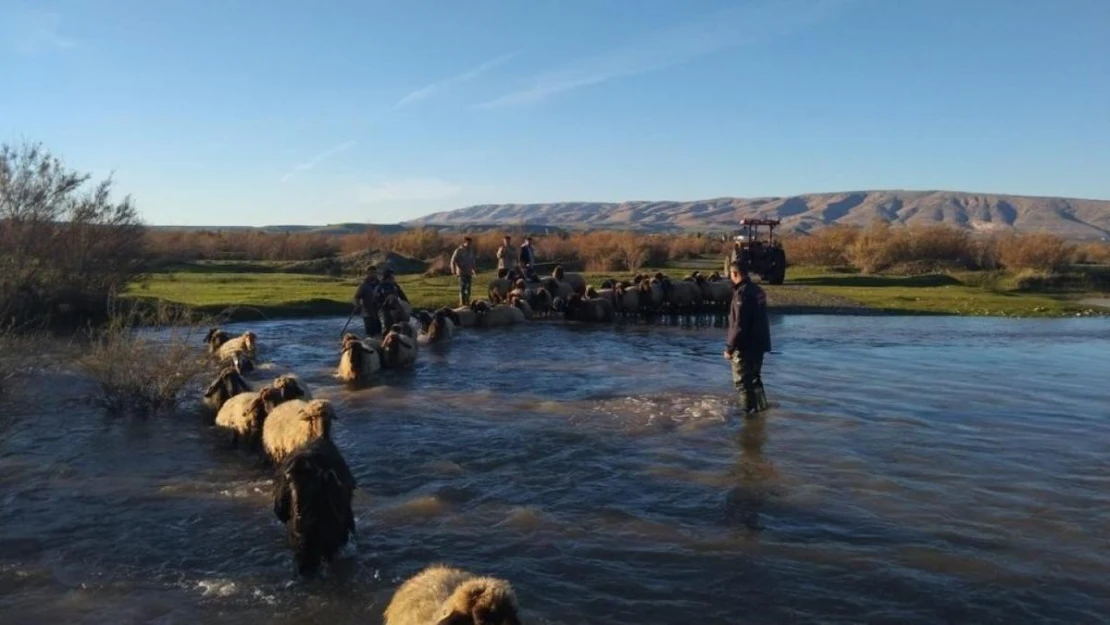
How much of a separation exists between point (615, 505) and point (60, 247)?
60.8ft

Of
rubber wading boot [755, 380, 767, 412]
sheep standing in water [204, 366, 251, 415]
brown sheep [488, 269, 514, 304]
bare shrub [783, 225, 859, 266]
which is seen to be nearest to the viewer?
rubber wading boot [755, 380, 767, 412]

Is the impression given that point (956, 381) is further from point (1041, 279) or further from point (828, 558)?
point (1041, 279)

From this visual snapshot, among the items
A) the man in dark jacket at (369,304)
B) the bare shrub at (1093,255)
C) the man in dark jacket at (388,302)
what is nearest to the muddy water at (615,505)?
the man in dark jacket at (369,304)

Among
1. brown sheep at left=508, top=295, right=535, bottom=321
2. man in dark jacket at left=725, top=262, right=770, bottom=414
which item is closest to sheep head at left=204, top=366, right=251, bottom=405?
man in dark jacket at left=725, top=262, right=770, bottom=414

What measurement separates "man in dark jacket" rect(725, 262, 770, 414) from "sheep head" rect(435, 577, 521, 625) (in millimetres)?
7931

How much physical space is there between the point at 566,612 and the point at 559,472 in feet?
11.2

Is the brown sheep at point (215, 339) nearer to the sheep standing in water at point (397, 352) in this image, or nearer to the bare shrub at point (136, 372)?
the sheep standing in water at point (397, 352)

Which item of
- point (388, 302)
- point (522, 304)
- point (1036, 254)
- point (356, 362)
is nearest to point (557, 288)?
point (522, 304)

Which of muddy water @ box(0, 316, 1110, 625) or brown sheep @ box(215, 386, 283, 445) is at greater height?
brown sheep @ box(215, 386, 283, 445)

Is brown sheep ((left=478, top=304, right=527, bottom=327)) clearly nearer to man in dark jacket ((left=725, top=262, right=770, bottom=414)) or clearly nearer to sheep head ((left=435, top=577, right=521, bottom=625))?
man in dark jacket ((left=725, top=262, right=770, bottom=414))

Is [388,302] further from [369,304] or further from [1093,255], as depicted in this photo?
[1093,255]

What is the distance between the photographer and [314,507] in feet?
22.9

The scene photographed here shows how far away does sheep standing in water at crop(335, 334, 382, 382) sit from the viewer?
50.6ft

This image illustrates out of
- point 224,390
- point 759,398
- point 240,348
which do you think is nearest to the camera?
point 759,398
